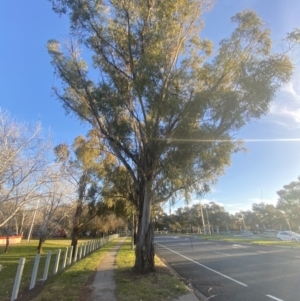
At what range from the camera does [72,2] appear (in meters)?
11.1

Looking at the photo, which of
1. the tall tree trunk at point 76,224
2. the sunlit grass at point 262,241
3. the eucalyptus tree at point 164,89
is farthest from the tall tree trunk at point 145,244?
the sunlit grass at point 262,241

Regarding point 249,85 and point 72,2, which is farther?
point 72,2

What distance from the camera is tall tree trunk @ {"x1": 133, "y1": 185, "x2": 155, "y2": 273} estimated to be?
1029cm

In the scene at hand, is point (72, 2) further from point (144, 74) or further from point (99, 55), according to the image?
point (144, 74)

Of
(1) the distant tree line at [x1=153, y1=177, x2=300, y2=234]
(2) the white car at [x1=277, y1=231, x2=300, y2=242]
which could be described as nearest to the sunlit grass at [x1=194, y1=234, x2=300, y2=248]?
(2) the white car at [x1=277, y1=231, x2=300, y2=242]

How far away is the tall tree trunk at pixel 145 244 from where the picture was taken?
33.8 ft

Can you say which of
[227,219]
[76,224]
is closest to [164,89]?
[76,224]

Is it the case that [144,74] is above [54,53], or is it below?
below

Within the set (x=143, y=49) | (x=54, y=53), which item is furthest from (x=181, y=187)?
(x=54, y=53)

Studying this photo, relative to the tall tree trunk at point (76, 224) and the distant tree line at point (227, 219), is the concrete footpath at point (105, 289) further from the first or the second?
the distant tree line at point (227, 219)

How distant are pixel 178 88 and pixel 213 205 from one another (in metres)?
96.9

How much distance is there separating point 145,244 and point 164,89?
577cm

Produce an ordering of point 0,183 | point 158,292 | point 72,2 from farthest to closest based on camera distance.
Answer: point 0,183 < point 72,2 < point 158,292

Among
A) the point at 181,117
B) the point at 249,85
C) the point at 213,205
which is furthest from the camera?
the point at 213,205
